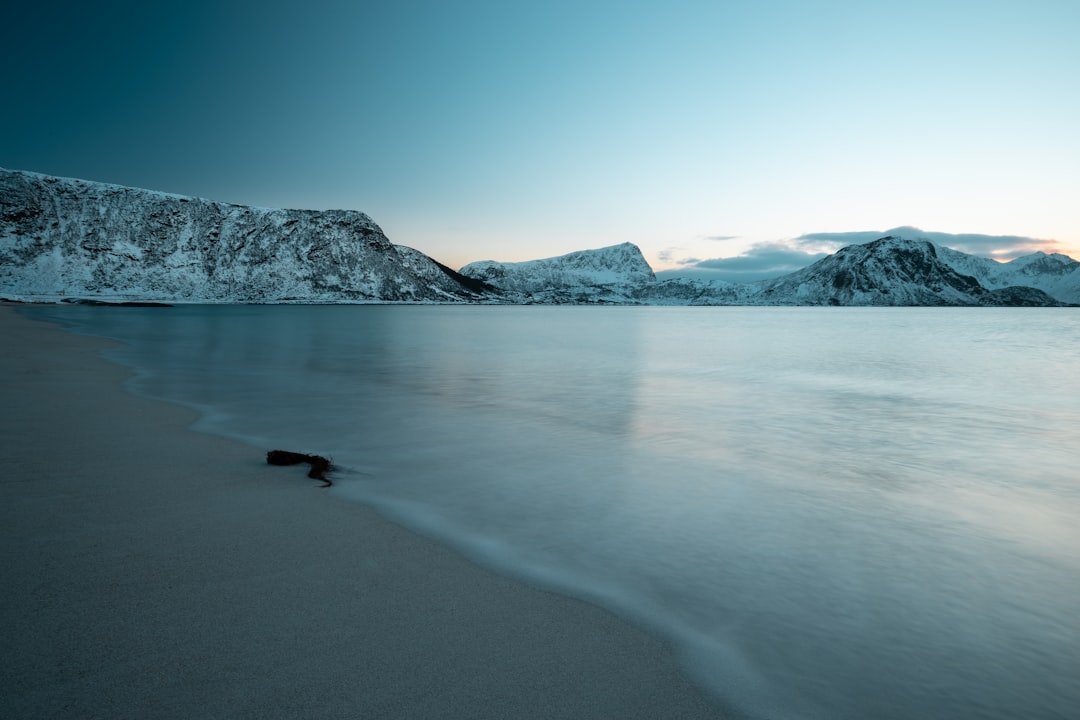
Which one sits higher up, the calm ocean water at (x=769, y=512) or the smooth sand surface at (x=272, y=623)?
the smooth sand surface at (x=272, y=623)

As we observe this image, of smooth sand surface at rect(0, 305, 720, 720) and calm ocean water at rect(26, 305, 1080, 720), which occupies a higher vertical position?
smooth sand surface at rect(0, 305, 720, 720)

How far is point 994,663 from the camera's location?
3.60m

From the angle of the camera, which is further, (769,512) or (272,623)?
(769,512)

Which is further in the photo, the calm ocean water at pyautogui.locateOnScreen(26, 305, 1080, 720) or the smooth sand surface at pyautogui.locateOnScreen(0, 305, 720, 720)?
the calm ocean water at pyautogui.locateOnScreen(26, 305, 1080, 720)

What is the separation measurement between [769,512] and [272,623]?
16.5 ft

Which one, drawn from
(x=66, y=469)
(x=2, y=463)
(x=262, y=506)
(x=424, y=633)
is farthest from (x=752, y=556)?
(x=2, y=463)

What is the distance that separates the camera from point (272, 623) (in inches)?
129

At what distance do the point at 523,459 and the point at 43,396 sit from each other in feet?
30.7

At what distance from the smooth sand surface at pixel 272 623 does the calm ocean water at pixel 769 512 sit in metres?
0.54

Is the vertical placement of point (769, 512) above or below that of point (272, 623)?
below

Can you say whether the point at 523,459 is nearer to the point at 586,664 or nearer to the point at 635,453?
the point at 635,453

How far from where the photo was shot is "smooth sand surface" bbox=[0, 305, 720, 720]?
2.69 m

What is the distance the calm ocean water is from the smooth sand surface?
54 centimetres

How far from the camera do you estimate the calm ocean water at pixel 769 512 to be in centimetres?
350
